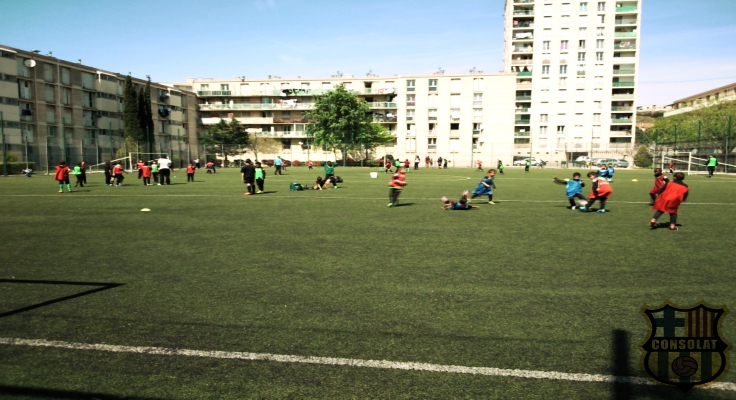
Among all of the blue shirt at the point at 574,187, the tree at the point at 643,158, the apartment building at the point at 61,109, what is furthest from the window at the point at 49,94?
the tree at the point at 643,158

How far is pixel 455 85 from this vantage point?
84750 mm

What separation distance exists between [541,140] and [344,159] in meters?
39.1

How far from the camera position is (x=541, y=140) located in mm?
88375

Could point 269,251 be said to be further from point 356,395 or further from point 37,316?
point 356,395

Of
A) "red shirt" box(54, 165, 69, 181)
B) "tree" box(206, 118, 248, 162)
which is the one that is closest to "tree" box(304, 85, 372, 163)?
"tree" box(206, 118, 248, 162)

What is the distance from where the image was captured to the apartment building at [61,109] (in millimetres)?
47000

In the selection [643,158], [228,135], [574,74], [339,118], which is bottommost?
[643,158]

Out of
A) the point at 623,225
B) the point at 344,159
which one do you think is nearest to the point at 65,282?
the point at 623,225

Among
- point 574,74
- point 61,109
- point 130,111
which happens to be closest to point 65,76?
point 61,109

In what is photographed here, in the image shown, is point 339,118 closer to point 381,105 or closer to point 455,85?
point 381,105

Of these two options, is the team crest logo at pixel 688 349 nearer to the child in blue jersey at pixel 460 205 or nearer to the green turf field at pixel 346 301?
the green turf field at pixel 346 301

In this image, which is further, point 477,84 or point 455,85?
point 455,85

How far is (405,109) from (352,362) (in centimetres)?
8519

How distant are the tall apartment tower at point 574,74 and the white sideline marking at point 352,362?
8530 centimetres
